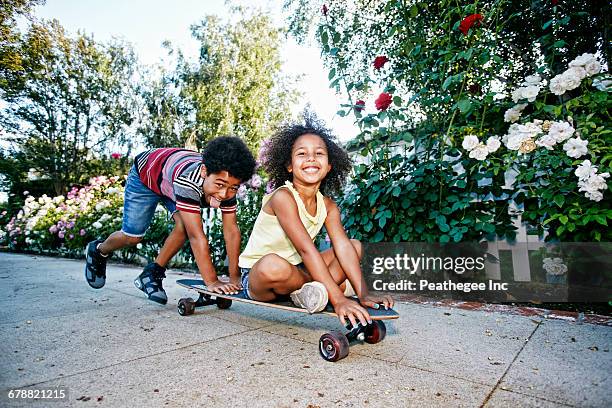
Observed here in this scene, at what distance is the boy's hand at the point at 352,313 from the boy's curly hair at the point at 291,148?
38.1 inches

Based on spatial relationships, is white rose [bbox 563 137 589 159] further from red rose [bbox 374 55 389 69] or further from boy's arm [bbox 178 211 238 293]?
boy's arm [bbox 178 211 238 293]

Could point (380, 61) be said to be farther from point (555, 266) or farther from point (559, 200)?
point (555, 266)

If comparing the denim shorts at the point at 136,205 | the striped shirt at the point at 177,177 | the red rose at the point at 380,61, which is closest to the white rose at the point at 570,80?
the red rose at the point at 380,61

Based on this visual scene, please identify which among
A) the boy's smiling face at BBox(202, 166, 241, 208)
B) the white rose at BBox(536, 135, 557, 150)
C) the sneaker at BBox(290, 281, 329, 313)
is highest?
the white rose at BBox(536, 135, 557, 150)

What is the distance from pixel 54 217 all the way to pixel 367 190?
7108 mm

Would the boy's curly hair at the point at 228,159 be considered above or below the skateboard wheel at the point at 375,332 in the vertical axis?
above

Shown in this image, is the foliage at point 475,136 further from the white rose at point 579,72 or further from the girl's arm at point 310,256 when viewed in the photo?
the girl's arm at point 310,256

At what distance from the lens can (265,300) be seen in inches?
76.4

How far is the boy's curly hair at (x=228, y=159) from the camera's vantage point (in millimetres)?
2330

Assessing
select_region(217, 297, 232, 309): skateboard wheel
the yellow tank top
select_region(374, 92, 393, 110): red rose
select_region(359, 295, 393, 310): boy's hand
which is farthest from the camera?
select_region(374, 92, 393, 110): red rose

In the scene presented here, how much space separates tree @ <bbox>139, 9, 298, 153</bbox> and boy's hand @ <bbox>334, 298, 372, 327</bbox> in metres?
17.1

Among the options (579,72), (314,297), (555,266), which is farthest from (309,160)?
(555,266)

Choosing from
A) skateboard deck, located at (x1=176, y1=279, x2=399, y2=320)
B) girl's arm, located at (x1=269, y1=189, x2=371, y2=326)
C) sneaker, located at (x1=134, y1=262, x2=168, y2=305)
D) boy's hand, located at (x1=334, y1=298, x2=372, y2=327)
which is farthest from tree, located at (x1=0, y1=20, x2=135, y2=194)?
boy's hand, located at (x1=334, y1=298, x2=372, y2=327)

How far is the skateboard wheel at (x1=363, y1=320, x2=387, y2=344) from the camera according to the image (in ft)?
5.65
